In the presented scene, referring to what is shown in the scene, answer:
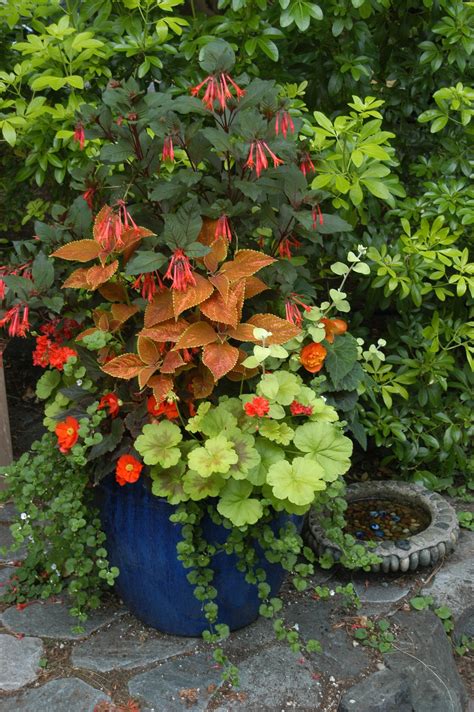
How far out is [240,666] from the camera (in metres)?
2.28

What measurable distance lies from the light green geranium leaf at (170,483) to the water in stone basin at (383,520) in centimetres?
100

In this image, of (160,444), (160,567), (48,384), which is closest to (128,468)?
(160,444)

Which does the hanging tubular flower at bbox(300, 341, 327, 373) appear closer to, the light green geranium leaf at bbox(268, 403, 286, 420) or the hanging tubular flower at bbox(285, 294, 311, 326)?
the hanging tubular flower at bbox(285, 294, 311, 326)

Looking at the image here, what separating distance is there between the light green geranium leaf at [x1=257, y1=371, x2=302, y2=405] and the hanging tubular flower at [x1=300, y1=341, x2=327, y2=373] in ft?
0.40

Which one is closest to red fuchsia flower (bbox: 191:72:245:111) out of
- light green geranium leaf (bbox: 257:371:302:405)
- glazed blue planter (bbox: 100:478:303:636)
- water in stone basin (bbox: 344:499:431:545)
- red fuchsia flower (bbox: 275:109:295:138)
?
red fuchsia flower (bbox: 275:109:295:138)

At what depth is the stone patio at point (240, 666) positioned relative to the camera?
2158 millimetres

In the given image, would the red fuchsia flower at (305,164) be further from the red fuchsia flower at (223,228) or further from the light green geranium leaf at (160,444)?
the light green geranium leaf at (160,444)

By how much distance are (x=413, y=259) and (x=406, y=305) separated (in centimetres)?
29

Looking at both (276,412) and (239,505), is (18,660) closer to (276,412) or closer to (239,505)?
(239,505)

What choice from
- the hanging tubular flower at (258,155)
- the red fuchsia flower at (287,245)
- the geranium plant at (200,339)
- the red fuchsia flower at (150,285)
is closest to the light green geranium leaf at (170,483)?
the geranium plant at (200,339)

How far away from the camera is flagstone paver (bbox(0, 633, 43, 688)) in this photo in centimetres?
222

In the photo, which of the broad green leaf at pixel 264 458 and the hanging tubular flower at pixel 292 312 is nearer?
the broad green leaf at pixel 264 458

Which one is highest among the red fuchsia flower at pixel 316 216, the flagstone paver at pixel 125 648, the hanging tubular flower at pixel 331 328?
the red fuchsia flower at pixel 316 216

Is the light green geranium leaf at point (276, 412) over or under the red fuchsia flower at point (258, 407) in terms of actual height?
under
